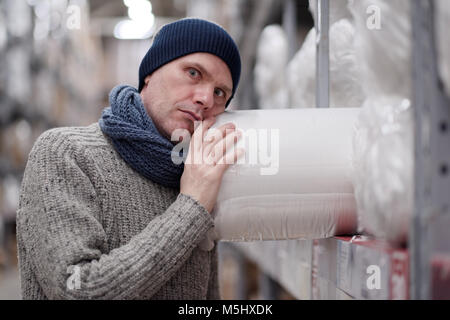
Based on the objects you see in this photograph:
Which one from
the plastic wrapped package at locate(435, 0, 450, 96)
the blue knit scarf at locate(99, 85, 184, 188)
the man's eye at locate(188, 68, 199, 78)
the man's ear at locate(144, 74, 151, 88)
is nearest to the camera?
the plastic wrapped package at locate(435, 0, 450, 96)

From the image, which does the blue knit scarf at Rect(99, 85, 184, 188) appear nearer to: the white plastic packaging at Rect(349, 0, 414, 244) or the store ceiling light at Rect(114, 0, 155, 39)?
the white plastic packaging at Rect(349, 0, 414, 244)

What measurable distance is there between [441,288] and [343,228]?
1.26ft

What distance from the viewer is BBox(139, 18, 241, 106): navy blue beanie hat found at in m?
1.10

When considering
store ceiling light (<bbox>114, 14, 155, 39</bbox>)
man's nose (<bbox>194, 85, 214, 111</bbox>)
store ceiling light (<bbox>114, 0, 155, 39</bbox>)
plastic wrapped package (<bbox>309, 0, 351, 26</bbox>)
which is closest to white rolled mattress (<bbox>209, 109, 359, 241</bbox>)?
man's nose (<bbox>194, 85, 214, 111</bbox>)

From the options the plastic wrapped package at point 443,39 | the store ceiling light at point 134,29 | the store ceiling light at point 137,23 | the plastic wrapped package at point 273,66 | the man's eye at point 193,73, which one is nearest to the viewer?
the plastic wrapped package at point 443,39

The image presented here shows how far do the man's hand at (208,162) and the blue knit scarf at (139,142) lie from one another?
0.05 m

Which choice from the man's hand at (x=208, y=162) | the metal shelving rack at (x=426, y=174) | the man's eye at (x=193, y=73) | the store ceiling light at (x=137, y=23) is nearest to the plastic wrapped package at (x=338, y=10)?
the man's eye at (x=193, y=73)

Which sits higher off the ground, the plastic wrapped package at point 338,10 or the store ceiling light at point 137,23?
the store ceiling light at point 137,23

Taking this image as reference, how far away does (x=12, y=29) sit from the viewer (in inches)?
163

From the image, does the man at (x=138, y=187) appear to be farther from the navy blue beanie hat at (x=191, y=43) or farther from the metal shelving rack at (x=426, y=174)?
the metal shelving rack at (x=426, y=174)

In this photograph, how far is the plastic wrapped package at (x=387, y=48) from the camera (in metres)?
0.68

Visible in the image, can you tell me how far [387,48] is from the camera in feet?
2.31

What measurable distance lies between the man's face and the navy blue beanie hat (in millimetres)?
13

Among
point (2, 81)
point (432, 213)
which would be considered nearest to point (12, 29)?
point (2, 81)
